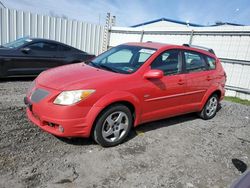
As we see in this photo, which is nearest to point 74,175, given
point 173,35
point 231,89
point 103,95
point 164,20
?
point 103,95

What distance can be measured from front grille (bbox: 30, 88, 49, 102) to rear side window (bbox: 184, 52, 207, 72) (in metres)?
2.90

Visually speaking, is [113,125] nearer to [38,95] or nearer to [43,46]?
[38,95]

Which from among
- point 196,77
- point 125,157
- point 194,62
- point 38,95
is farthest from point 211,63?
point 38,95

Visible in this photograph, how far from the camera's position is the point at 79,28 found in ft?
42.1

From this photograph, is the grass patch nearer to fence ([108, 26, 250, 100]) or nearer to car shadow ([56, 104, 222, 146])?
fence ([108, 26, 250, 100])

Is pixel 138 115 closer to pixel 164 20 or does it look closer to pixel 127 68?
pixel 127 68

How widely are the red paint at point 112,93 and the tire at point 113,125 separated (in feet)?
0.41

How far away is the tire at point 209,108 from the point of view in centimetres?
599

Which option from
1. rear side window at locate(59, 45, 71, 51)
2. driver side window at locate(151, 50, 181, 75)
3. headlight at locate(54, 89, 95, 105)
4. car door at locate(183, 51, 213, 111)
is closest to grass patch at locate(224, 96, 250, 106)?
car door at locate(183, 51, 213, 111)

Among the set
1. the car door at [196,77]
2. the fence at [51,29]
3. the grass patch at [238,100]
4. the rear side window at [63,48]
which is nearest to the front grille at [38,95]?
the car door at [196,77]

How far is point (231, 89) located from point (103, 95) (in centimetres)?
684

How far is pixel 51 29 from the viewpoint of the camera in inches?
468

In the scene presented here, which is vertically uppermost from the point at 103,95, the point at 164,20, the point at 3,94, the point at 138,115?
the point at 164,20

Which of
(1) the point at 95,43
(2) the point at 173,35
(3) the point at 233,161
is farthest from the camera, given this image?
(1) the point at 95,43
